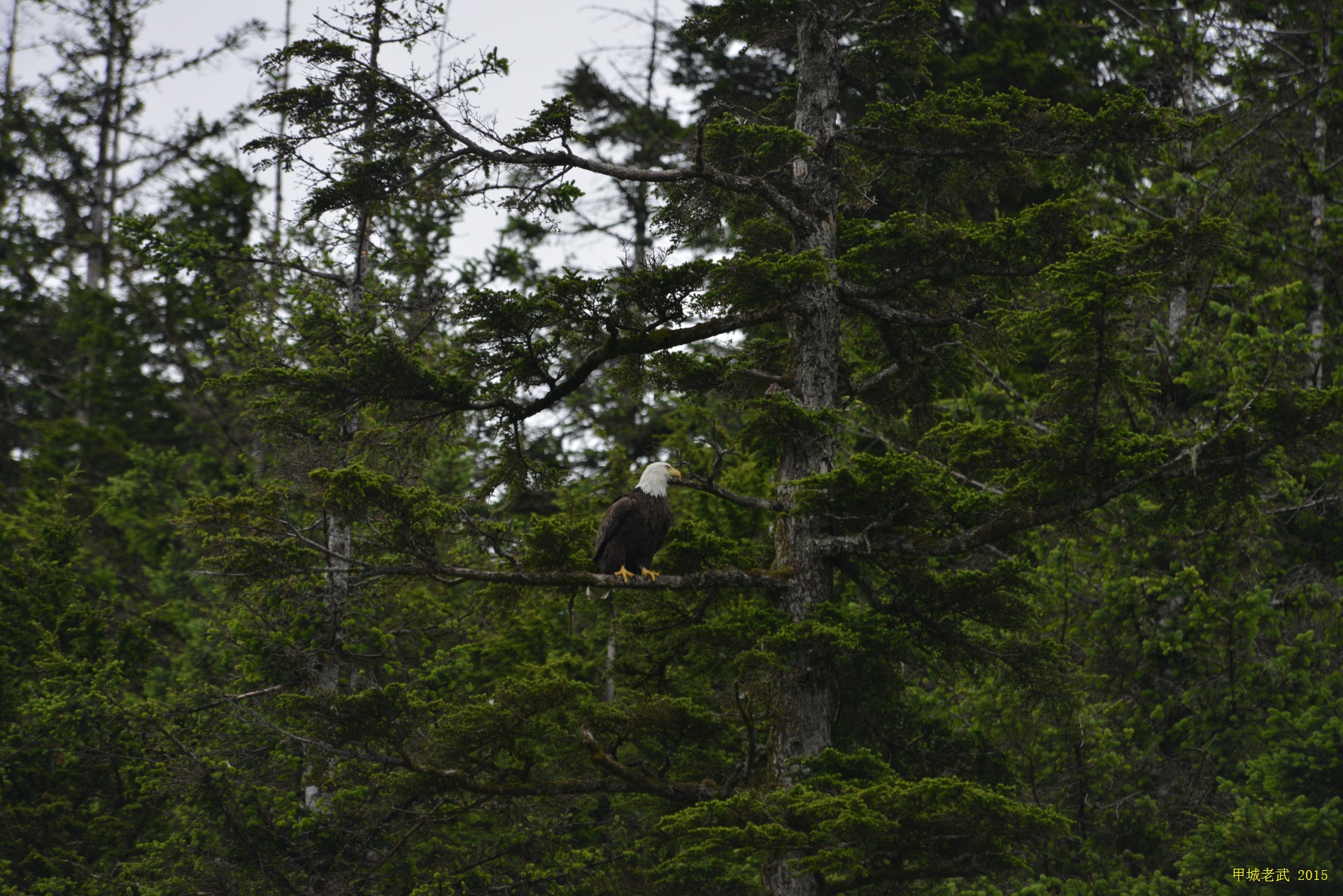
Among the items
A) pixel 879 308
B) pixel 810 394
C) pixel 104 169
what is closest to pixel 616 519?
pixel 810 394

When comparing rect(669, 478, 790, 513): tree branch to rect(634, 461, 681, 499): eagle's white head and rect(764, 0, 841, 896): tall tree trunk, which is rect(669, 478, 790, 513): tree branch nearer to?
rect(764, 0, 841, 896): tall tree trunk

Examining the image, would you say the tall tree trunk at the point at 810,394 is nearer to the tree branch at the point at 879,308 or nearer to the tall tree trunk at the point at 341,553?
the tree branch at the point at 879,308

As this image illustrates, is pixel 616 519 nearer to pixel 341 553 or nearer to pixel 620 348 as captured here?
pixel 620 348

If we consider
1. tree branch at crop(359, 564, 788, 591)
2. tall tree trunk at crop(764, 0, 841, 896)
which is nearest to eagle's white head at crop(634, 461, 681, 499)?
tall tree trunk at crop(764, 0, 841, 896)

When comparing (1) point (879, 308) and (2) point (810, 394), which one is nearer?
(2) point (810, 394)

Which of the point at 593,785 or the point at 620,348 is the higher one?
the point at 620,348

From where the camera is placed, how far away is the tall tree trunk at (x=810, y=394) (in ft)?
29.1

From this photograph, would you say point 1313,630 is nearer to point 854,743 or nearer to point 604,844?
point 854,743

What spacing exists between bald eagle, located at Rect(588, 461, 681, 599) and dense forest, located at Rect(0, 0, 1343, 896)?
12.7 inches

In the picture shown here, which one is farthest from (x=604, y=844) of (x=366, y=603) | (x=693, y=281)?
(x=693, y=281)

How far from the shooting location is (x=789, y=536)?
955cm

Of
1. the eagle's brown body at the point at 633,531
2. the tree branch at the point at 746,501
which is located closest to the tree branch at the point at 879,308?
the tree branch at the point at 746,501

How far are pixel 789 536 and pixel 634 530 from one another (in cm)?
138

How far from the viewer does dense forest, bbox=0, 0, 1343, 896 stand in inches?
322
